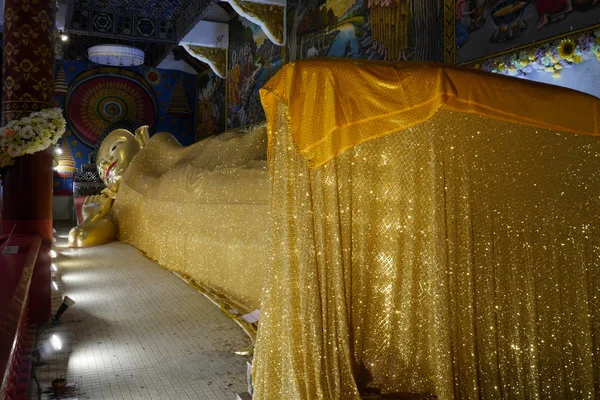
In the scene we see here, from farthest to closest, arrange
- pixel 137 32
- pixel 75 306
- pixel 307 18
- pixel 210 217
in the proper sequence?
pixel 137 32
pixel 307 18
pixel 210 217
pixel 75 306

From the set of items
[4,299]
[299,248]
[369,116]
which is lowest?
[4,299]

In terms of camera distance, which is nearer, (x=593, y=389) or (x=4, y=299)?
(x=4, y=299)

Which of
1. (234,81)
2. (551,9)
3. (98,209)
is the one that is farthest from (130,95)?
(551,9)

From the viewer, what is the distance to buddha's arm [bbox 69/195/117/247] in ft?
19.3

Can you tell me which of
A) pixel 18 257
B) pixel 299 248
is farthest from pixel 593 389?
pixel 18 257

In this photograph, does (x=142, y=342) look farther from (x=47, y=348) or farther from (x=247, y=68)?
(x=247, y=68)

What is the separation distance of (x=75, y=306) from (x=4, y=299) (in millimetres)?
1774

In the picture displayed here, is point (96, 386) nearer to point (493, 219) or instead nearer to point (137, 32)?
point (493, 219)

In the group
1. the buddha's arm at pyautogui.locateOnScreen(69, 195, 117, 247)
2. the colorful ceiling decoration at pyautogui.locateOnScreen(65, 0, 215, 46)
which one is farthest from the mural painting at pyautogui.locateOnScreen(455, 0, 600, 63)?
the colorful ceiling decoration at pyautogui.locateOnScreen(65, 0, 215, 46)

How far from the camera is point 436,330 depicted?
1.71m

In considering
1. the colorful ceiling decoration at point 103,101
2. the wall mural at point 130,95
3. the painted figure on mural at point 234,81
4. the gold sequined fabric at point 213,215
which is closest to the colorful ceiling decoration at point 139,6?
the painted figure on mural at point 234,81

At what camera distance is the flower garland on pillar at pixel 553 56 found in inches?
149

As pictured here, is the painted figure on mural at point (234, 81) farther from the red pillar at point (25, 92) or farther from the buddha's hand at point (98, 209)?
the red pillar at point (25, 92)

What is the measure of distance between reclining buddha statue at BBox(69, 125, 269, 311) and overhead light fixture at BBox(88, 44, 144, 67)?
642cm
